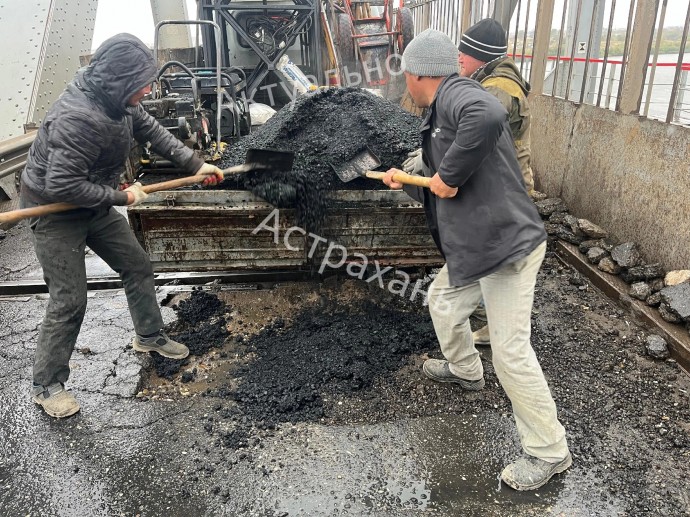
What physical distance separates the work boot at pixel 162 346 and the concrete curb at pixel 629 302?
3.26 m

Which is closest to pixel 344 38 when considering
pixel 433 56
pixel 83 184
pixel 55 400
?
pixel 433 56

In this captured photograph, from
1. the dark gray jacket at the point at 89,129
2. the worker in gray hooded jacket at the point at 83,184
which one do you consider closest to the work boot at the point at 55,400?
the worker in gray hooded jacket at the point at 83,184

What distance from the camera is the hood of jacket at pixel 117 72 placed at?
98.0 inches

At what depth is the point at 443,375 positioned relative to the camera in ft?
9.91

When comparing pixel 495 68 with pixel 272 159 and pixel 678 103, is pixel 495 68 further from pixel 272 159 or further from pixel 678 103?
pixel 678 103

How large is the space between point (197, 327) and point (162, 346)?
0.41 meters

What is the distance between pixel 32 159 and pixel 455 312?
8.02 ft

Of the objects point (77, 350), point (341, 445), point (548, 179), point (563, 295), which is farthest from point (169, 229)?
point (548, 179)

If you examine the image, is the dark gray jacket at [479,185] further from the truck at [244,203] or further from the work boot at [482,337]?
the work boot at [482,337]

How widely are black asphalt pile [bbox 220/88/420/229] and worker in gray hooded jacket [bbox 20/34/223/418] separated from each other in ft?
1.81

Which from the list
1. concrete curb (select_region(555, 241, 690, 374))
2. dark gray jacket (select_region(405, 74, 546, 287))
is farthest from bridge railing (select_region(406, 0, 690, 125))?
dark gray jacket (select_region(405, 74, 546, 287))

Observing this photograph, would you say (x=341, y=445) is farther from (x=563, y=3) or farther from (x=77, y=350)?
(x=563, y=3)

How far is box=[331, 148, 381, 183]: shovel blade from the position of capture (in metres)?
3.22

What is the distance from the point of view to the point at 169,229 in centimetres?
320
